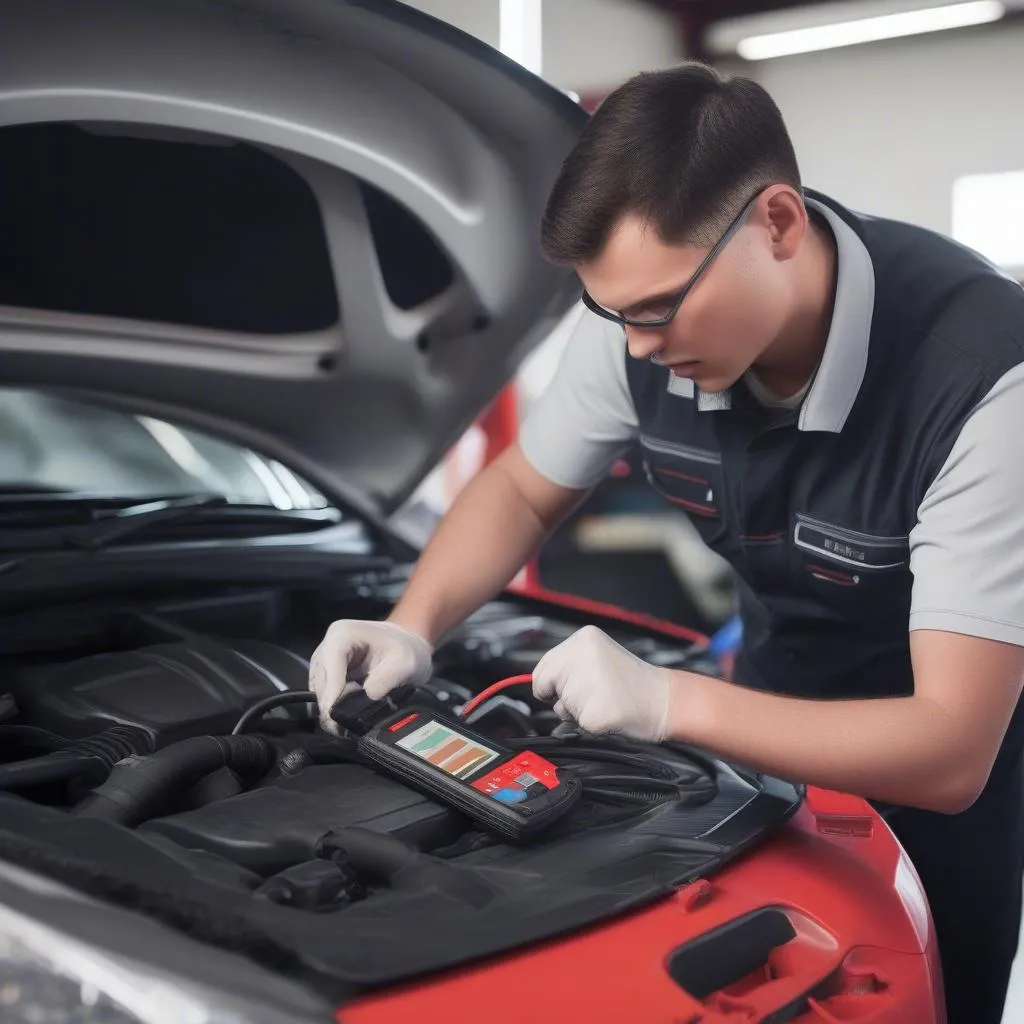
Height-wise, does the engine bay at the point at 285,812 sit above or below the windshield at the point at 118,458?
below

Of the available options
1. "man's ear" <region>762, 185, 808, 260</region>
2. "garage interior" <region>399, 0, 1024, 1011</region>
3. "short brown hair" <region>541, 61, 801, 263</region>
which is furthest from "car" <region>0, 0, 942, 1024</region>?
"garage interior" <region>399, 0, 1024, 1011</region>

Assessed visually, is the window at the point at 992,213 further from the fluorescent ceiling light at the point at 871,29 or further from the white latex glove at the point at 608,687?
the white latex glove at the point at 608,687

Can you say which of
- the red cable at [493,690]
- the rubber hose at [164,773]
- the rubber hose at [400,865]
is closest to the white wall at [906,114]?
the red cable at [493,690]

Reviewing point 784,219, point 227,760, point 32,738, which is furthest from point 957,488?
point 32,738

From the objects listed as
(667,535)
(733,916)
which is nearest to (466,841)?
(733,916)

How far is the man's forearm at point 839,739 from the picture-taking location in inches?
39.0

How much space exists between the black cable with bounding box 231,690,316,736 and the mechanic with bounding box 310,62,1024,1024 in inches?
0.7

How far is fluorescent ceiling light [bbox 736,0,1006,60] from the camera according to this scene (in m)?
5.82

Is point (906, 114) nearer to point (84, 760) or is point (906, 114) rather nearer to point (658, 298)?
point (658, 298)

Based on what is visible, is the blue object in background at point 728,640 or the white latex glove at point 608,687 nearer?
the white latex glove at point 608,687

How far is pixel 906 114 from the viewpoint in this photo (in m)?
6.21

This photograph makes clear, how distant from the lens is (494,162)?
1.32 metres

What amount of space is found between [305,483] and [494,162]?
26.3 inches

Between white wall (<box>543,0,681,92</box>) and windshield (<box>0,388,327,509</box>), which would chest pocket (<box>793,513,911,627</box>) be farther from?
white wall (<box>543,0,681,92</box>)
